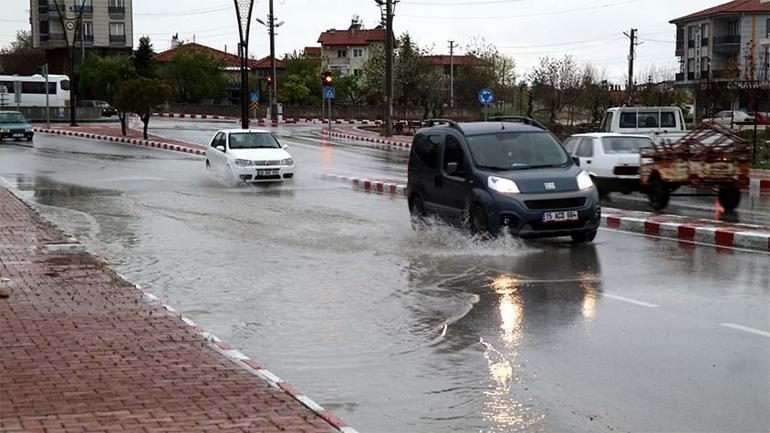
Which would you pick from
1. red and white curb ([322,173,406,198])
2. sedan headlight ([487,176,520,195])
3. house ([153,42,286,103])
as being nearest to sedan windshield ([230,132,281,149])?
red and white curb ([322,173,406,198])

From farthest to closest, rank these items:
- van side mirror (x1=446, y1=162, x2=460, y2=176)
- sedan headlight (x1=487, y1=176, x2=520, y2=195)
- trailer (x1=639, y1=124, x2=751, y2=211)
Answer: trailer (x1=639, y1=124, x2=751, y2=211) → van side mirror (x1=446, y1=162, x2=460, y2=176) → sedan headlight (x1=487, y1=176, x2=520, y2=195)

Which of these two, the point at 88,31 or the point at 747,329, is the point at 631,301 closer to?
the point at 747,329

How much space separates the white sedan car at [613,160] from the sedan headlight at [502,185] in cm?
671

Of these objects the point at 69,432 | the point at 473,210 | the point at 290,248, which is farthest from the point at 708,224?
the point at 69,432

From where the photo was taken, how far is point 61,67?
10900 centimetres

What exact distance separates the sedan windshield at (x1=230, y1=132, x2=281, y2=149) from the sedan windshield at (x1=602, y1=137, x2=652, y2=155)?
9.62 m

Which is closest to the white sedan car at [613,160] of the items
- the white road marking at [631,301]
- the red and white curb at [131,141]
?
the white road marking at [631,301]

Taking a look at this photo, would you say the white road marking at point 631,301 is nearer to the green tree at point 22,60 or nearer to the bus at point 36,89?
the bus at point 36,89

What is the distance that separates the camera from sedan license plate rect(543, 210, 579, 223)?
13758 mm

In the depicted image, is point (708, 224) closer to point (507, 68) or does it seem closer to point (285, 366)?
point (285, 366)

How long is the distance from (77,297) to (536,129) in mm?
7577

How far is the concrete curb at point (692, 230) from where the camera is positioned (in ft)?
46.9

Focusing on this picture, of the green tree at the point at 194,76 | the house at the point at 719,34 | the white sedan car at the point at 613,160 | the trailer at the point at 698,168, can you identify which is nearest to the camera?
the trailer at the point at 698,168

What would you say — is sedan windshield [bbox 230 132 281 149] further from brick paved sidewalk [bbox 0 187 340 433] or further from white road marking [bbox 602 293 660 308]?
white road marking [bbox 602 293 660 308]
